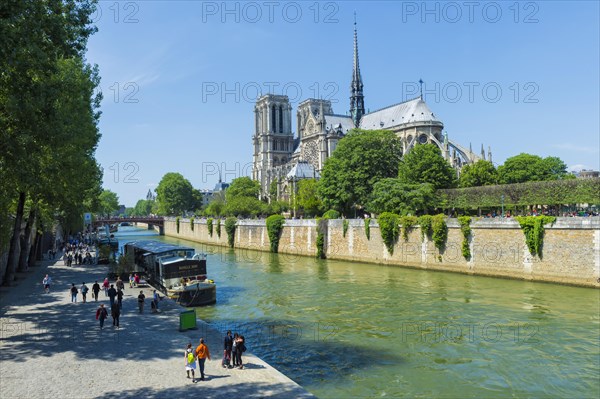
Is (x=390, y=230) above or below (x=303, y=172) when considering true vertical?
below

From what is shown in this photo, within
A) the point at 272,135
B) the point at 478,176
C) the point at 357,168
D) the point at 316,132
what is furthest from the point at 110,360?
the point at 272,135

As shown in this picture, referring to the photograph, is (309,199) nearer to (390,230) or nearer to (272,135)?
(390,230)

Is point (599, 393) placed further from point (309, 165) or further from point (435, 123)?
point (309, 165)

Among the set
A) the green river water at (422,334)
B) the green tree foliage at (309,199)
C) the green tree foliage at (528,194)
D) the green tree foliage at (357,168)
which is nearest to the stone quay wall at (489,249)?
the green river water at (422,334)

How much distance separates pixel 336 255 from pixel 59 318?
33.1m

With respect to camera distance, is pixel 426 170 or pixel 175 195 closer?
pixel 426 170

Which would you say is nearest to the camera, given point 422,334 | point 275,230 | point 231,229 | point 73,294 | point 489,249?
point 422,334

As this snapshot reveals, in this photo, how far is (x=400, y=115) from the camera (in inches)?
4193

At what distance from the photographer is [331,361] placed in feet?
57.2

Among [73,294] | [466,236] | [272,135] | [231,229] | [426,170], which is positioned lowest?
[73,294]

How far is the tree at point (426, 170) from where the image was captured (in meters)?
58.3

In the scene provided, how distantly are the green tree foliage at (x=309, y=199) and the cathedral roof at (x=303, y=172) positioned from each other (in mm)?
23673

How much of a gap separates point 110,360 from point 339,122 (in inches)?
4497

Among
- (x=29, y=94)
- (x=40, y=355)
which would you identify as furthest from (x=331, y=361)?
(x=29, y=94)
